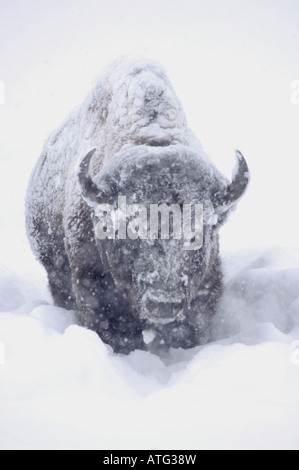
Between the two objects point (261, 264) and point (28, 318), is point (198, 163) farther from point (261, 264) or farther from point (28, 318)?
point (261, 264)

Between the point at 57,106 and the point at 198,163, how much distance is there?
75208 millimetres

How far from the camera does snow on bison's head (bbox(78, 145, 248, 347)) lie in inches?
114

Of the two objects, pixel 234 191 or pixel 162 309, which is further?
pixel 234 191

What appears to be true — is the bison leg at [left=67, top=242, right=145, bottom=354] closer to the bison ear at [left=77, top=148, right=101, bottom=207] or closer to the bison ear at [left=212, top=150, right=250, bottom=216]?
the bison ear at [left=77, top=148, right=101, bottom=207]

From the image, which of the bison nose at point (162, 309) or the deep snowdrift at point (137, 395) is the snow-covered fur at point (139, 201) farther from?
the deep snowdrift at point (137, 395)

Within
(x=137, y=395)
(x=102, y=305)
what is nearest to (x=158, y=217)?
(x=102, y=305)

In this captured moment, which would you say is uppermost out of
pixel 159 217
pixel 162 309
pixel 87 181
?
pixel 87 181

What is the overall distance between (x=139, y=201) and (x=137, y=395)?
142 centimetres

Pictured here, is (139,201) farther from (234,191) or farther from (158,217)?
(234,191)

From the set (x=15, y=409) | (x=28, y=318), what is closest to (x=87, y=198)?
(x=28, y=318)

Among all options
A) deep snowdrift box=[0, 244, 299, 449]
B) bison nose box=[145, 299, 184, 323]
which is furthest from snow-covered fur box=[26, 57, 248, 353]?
deep snowdrift box=[0, 244, 299, 449]

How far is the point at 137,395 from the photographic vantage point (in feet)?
6.81

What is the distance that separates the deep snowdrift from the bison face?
0.49m

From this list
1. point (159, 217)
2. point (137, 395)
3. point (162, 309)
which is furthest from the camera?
point (159, 217)
